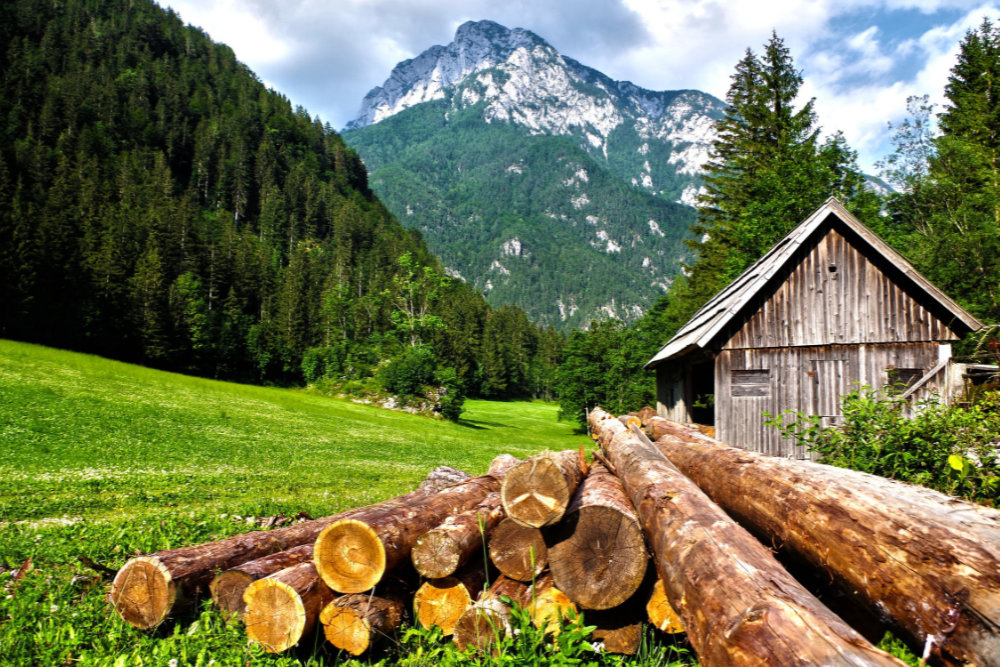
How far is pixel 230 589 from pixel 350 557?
3.90ft

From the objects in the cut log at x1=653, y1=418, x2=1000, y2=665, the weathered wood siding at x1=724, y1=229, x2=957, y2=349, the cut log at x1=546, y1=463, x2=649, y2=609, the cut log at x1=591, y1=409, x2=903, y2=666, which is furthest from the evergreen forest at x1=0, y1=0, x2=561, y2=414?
the cut log at x1=591, y1=409, x2=903, y2=666

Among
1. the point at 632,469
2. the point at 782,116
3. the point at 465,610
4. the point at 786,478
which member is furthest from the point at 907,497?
the point at 782,116

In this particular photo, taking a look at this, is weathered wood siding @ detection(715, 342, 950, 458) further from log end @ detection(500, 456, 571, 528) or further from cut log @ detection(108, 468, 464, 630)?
cut log @ detection(108, 468, 464, 630)

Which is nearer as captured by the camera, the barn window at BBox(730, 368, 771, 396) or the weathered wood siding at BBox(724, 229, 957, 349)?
the weathered wood siding at BBox(724, 229, 957, 349)

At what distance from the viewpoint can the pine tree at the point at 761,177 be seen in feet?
89.2

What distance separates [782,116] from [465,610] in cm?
3654

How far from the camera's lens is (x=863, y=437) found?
754cm

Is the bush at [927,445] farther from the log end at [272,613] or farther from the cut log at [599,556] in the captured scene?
the log end at [272,613]

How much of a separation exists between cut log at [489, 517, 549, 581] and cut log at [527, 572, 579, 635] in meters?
0.20

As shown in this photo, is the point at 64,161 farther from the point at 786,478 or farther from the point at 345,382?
the point at 786,478

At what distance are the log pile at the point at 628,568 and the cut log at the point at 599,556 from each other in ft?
0.03

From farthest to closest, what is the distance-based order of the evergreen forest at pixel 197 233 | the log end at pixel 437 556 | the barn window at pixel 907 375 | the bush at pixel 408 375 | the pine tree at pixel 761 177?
the evergreen forest at pixel 197 233
the bush at pixel 408 375
the pine tree at pixel 761 177
the barn window at pixel 907 375
the log end at pixel 437 556

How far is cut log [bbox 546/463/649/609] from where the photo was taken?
12.8 feet

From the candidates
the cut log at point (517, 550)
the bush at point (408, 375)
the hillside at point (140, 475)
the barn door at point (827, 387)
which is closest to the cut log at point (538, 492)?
the cut log at point (517, 550)
